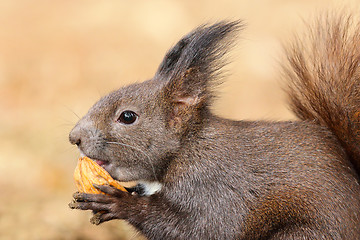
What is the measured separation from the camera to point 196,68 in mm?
2631

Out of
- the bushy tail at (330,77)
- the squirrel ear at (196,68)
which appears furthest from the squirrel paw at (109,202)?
the bushy tail at (330,77)

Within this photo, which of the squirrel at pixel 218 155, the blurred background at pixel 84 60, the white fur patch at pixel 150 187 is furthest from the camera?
the blurred background at pixel 84 60

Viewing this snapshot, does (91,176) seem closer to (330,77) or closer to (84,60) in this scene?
(330,77)

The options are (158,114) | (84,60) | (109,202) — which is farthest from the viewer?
(84,60)

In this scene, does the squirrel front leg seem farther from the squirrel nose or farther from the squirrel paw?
the squirrel nose

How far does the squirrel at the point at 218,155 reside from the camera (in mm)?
2469

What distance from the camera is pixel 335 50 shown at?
2.74 meters

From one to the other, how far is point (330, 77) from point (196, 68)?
2.04ft

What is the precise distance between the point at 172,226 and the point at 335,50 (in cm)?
113

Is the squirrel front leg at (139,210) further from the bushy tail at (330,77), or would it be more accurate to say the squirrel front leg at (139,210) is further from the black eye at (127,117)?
the bushy tail at (330,77)

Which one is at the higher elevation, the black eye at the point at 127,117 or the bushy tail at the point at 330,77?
the black eye at the point at 127,117

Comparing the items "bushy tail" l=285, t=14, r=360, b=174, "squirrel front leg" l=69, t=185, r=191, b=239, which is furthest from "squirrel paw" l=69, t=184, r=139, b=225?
"bushy tail" l=285, t=14, r=360, b=174

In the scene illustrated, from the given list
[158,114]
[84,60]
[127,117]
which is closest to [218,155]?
[158,114]

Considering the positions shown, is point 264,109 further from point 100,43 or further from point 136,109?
point 136,109
